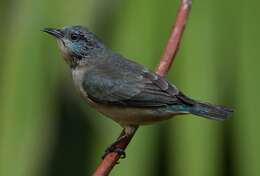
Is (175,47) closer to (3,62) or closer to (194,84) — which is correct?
(194,84)

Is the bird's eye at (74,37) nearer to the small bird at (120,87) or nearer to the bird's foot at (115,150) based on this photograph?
the small bird at (120,87)

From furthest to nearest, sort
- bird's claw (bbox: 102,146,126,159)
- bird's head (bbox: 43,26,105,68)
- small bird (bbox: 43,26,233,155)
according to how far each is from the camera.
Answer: bird's head (bbox: 43,26,105,68)
small bird (bbox: 43,26,233,155)
bird's claw (bbox: 102,146,126,159)

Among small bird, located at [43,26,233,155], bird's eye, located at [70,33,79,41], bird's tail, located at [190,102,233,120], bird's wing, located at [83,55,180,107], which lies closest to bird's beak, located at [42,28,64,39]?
small bird, located at [43,26,233,155]

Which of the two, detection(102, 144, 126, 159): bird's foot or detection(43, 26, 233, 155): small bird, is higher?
detection(43, 26, 233, 155): small bird

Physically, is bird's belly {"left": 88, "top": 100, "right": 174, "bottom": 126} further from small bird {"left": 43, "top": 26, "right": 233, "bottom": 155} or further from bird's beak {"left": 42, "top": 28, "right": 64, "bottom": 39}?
bird's beak {"left": 42, "top": 28, "right": 64, "bottom": 39}

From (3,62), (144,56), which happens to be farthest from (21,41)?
(144,56)

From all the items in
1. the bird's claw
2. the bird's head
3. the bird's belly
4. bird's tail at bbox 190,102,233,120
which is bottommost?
the bird's claw

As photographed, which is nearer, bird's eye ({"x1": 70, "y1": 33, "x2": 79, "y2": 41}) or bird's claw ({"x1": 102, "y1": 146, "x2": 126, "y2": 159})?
bird's claw ({"x1": 102, "y1": 146, "x2": 126, "y2": 159})

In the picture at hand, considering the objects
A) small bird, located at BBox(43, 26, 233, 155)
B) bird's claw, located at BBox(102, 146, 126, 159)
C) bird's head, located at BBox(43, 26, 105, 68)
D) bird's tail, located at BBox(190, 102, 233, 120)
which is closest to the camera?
bird's claw, located at BBox(102, 146, 126, 159)

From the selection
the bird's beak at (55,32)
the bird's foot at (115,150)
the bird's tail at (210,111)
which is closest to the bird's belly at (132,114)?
the bird's tail at (210,111)
